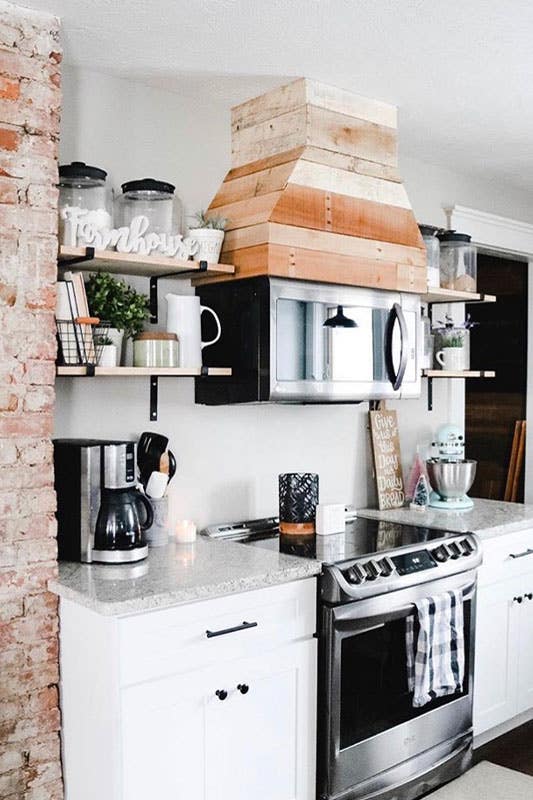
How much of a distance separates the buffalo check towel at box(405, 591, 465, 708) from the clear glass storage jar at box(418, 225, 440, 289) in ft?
4.55

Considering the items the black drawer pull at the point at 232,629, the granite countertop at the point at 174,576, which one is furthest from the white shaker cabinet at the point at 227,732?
the granite countertop at the point at 174,576

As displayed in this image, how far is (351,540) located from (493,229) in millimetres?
2134

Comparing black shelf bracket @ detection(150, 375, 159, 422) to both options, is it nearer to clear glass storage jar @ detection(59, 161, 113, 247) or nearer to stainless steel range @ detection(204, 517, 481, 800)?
stainless steel range @ detection(204, 517, 481, 800)

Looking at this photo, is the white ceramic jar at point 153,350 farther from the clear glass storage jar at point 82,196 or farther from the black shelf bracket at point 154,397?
the clear glass storage jar at point 82,196

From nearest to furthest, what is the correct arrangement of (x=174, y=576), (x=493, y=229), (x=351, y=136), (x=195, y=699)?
1. (x=195, y=699)
2. (x=174, y=576)
3. (x=351, y=136)
4. (x=493, y=229)

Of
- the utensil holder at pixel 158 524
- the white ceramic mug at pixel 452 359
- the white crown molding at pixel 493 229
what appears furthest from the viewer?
the white crown molding at pixel 493 229

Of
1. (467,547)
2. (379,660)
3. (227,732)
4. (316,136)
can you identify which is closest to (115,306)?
(316,136)

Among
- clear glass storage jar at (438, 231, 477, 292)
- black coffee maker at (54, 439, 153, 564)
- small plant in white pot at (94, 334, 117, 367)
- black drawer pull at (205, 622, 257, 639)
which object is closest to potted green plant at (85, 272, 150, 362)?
small plant in white pot at (94, 334, 117, 367)

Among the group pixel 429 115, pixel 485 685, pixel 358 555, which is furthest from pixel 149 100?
pixel 485 685

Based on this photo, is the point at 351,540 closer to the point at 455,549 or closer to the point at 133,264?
the point at 455,549

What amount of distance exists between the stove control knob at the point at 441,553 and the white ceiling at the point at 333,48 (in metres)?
1.68

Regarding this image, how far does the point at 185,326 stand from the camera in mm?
2980

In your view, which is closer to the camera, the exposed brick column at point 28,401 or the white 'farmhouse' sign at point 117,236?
the exposed brick column at point 28,401

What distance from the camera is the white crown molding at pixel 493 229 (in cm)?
431
